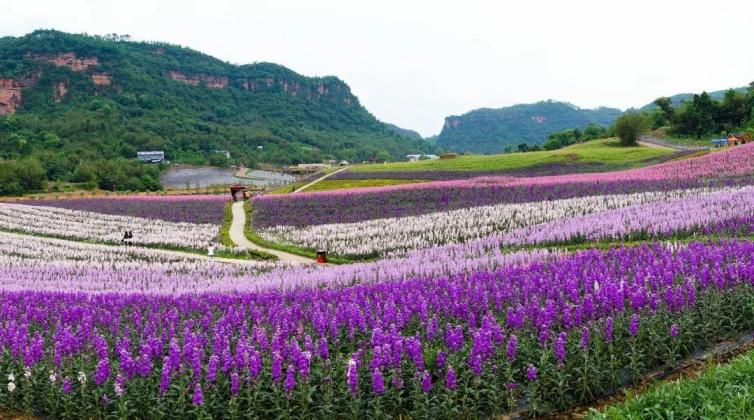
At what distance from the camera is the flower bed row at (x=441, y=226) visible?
982 inches

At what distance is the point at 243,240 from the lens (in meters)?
32.2

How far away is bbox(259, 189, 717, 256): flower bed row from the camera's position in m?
25.0

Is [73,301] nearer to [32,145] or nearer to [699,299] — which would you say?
[699,299]

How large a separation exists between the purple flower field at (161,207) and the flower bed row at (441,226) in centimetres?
1182

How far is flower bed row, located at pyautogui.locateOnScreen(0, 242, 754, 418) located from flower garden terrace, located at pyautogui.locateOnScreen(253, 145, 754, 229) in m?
21.2

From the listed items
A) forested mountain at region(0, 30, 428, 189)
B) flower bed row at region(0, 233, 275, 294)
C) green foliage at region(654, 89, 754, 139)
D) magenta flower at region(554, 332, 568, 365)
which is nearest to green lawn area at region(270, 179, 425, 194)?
flower bed row at region(0, 233, 275, 294)

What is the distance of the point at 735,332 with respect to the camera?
31.4ft

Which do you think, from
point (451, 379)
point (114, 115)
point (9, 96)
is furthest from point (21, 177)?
point (9, 96)

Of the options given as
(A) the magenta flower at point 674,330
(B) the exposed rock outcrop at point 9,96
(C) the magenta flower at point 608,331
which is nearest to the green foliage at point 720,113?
(A) the magenta flower at point 674,330

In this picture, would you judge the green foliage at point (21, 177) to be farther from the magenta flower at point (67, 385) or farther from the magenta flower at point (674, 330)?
the magenta flower at point (674, 330)

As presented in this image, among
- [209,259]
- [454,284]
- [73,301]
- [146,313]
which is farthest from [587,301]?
[209,259]

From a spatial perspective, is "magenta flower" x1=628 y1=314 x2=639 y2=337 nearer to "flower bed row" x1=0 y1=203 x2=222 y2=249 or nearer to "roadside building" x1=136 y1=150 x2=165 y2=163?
"flower bed row" x1=0 y1=203 x2=222 y2=249

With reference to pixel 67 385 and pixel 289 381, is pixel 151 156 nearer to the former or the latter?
pixel 67 385

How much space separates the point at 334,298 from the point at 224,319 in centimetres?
249
